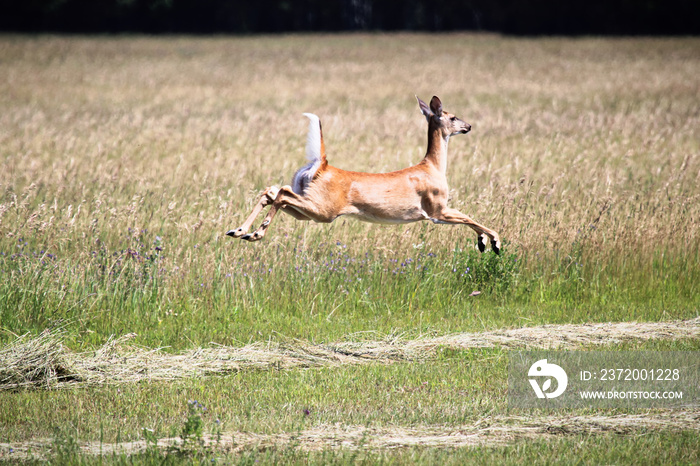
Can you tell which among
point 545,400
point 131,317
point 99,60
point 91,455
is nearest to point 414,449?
point 545,400

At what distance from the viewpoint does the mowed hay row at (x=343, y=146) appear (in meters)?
9.62

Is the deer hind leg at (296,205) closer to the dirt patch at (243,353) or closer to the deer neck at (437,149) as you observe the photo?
the deer neck at (437,149)

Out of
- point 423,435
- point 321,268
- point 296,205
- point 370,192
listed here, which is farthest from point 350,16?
point 423,435

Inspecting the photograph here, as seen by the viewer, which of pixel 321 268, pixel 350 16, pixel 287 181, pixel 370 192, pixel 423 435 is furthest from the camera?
pixel 350 16

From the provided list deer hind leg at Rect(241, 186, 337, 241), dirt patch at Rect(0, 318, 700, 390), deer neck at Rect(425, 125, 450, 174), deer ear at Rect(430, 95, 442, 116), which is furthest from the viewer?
deer neck at Rect(425, 125, 450, 174)

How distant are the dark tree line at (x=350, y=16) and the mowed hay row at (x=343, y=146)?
118ft

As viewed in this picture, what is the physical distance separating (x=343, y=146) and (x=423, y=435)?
10640 mm

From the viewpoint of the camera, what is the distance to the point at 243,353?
6.94 meters

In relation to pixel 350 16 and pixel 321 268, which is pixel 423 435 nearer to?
pixel 321 268

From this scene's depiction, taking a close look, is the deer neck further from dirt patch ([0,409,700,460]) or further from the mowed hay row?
the mowed hay row

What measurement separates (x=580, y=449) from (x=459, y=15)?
286 feet

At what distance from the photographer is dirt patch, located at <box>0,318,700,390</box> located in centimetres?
631

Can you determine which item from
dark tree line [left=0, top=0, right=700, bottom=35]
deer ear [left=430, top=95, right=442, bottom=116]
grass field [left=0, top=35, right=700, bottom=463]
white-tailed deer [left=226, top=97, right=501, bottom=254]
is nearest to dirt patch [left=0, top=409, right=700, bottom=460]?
grass field [left=0, top=35, right=700, bottom=463]

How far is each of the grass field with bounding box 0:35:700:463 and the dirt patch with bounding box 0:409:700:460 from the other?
0.16ft
